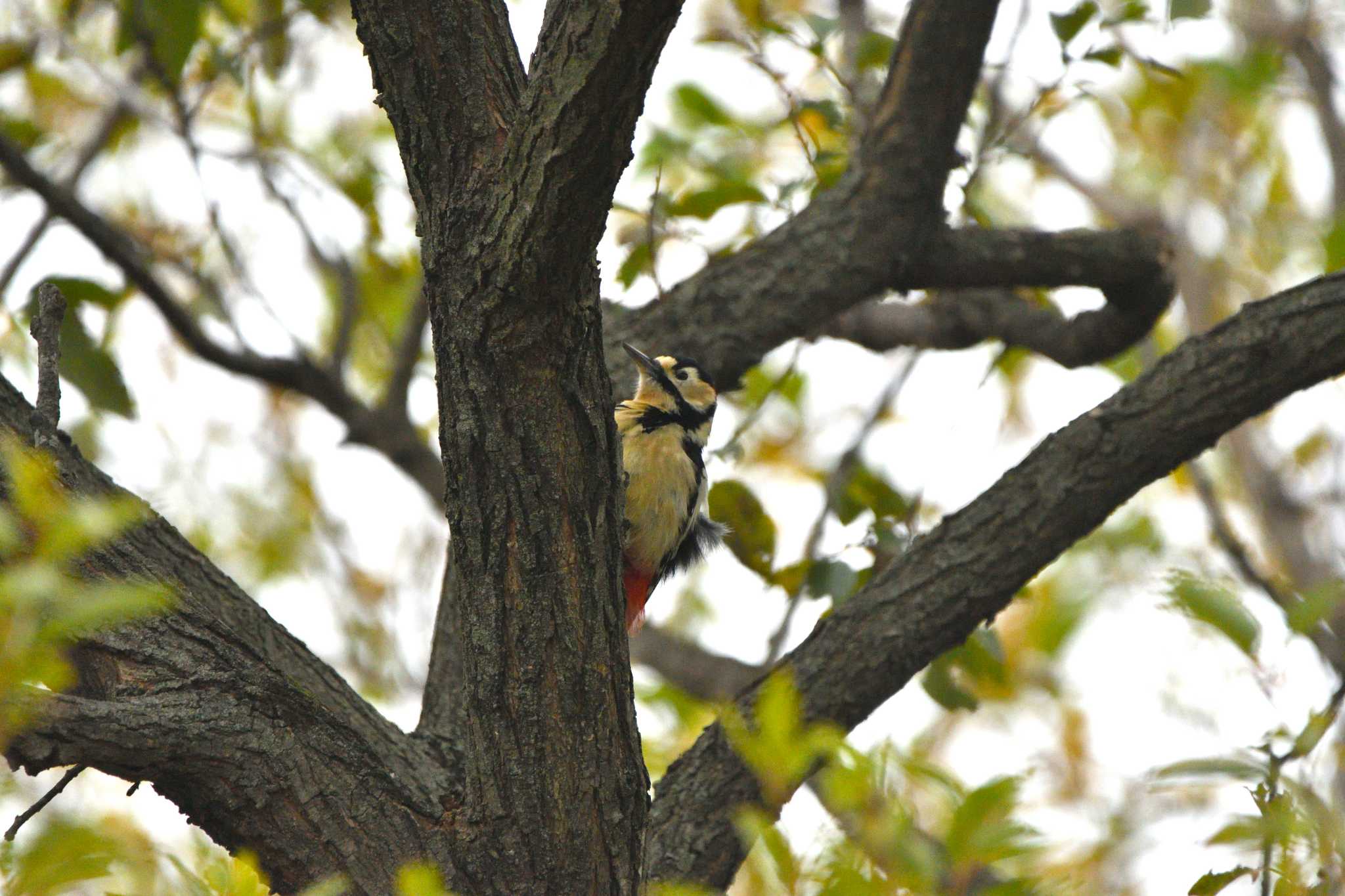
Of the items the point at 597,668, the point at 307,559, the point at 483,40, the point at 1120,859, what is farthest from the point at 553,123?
the point at 307,559

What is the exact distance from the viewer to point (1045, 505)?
129 inches

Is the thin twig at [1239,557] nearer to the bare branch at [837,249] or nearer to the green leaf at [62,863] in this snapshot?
the bare branch at [837,249]

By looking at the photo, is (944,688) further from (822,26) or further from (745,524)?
(822,26)

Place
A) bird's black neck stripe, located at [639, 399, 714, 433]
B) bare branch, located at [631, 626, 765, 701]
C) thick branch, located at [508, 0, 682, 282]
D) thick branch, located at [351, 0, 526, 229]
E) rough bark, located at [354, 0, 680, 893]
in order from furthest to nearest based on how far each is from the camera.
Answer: bare branch, located at [631, 626, 765, 701] < bird's black neck stripe, located at [639, 399, 714, 433] < thick branch, located at [351, 0, 526, 229] < rough bark, located at [354, 0, 680, 893] < thick branch, located at [508, 0, 682, 282]

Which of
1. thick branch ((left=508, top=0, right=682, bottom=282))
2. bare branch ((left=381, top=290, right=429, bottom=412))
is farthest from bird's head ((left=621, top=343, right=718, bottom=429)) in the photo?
thick branch ((left=508, top=0, right=682, bottom=282))

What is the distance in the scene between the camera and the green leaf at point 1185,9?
3463 millimetres

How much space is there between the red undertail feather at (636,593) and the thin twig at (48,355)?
2.25m

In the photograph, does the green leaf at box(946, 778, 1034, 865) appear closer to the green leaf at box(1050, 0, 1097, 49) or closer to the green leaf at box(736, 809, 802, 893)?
the green leaf at box(736, 809, 802, 893)

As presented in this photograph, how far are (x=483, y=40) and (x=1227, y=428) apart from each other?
199cm

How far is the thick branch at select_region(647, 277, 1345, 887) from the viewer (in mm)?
3223

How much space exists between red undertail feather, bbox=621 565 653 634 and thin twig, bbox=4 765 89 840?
228 centimetres

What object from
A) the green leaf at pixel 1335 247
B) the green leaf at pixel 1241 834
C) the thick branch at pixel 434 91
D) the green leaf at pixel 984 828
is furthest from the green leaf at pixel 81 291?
the green leaf at pixel 1335 247

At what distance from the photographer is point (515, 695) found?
2.49 meters

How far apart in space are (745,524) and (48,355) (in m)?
1.93
